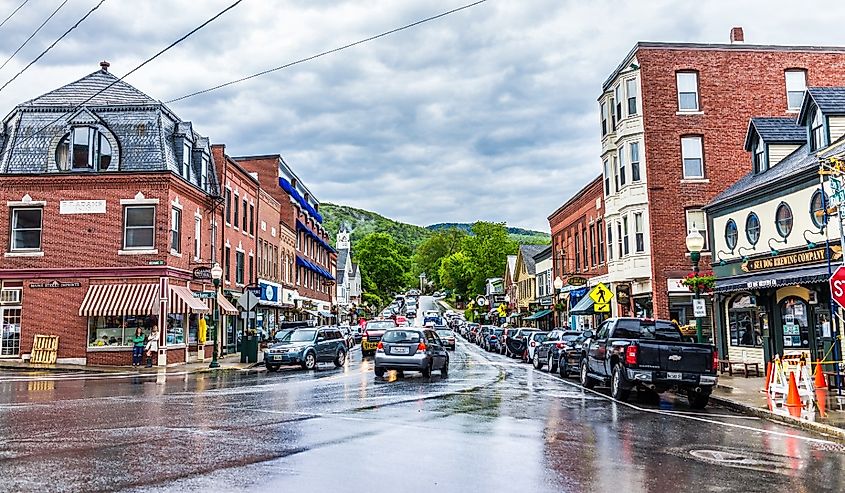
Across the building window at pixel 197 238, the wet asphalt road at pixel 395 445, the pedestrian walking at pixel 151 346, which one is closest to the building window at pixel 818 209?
the wet asphalt road at pixel 395 445

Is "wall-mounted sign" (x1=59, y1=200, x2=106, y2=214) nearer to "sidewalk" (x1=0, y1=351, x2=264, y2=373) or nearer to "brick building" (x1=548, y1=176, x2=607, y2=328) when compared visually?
"sidewalk" (x1=0, y1=351, x2=264, y2=373)

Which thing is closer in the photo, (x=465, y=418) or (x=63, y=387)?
(x=465, y=418)

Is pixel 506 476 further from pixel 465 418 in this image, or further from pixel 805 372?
pixel 805 372

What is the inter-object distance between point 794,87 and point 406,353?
22.1m

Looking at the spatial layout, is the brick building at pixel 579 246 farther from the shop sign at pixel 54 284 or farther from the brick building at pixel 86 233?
the shop sign at pixel 54 284

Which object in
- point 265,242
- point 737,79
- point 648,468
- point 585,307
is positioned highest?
point 737,79

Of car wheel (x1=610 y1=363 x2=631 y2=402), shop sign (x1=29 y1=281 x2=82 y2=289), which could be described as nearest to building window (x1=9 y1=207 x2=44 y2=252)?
shop sign (x1=29 y1=281 x2=82 y2=289)

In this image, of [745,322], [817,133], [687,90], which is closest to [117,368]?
[745,322]

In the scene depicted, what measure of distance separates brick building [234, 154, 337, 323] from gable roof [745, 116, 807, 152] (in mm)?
33897

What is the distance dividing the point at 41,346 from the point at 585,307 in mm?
24790

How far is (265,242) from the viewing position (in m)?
46.5

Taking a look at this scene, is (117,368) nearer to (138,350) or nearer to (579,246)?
(138,350)

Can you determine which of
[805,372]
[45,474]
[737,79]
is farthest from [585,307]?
[45,474]

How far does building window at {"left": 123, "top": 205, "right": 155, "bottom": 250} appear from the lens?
29922mm
